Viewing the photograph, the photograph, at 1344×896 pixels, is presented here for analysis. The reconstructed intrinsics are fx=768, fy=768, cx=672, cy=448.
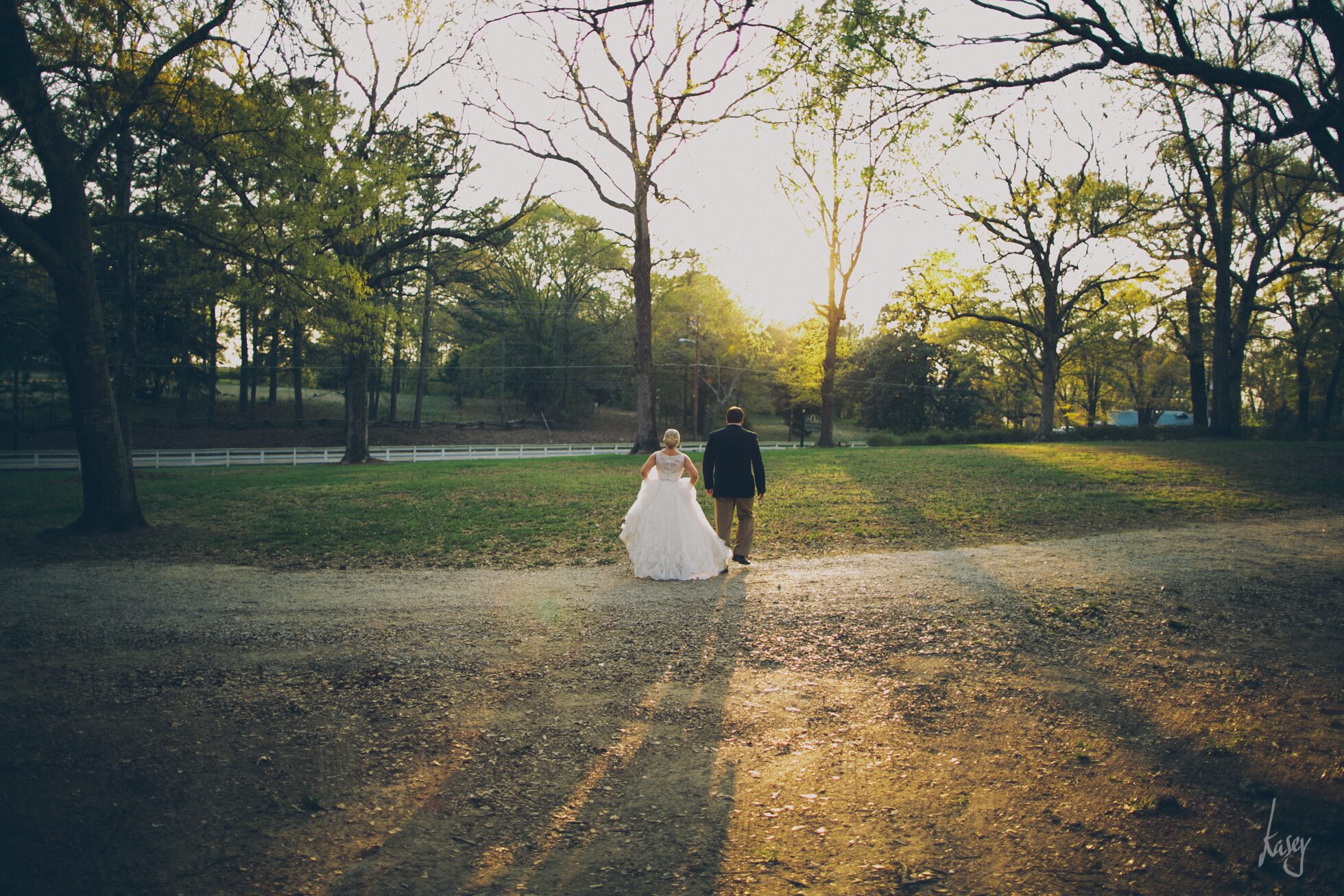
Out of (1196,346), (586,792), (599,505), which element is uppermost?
(1196,346)

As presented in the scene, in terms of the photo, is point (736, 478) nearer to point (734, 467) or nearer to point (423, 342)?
point (734, 467)

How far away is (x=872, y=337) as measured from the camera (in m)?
66.5

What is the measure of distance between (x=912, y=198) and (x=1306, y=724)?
32.0 m

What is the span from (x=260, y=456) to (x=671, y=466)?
31132 mm

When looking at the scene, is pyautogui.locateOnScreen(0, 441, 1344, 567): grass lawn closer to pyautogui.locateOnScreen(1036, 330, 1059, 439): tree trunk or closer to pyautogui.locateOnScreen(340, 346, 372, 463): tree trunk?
pyautogui.locateOnScreen(340, 346, 372, 463): tree trunk

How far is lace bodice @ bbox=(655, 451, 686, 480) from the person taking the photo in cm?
976

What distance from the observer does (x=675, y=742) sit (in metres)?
4.75

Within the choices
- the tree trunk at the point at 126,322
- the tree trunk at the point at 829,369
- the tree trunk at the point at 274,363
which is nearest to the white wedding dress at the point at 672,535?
the tree trunk at the point at 126,322

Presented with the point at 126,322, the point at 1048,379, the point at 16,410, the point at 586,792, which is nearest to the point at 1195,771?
the point at 586,792

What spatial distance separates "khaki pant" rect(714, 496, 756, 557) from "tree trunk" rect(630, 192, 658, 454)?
1597cm

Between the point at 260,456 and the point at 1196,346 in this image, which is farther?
the point at 1196,346

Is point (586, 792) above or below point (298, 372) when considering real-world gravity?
below

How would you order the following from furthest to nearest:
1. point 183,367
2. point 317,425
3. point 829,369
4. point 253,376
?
point 253,376
point 317,425
point 183,367
point 829,369

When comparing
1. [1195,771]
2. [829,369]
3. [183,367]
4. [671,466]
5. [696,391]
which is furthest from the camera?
[696,391]
